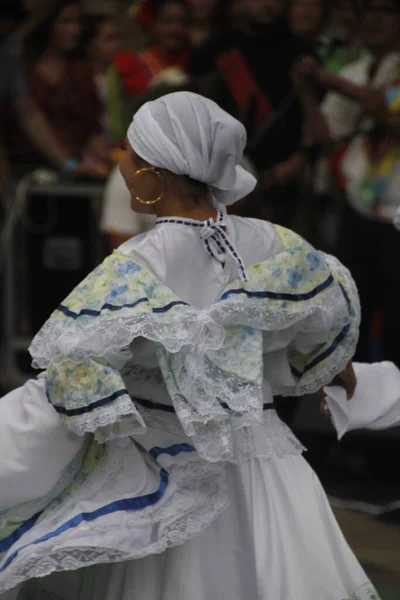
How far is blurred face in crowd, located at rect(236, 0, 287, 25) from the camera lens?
298 inches

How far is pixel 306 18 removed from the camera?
25.2 feet

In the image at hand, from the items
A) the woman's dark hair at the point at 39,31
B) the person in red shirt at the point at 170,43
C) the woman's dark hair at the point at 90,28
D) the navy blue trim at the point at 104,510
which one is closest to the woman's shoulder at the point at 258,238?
the navy blue trim at the point at 104,510

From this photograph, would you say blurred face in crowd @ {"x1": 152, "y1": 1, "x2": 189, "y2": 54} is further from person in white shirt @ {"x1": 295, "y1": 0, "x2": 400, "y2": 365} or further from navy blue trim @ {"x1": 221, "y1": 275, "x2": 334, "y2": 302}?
navy blue trim @ {"x1": 221, "y1": 275, "x2": 334, "y2": 302}

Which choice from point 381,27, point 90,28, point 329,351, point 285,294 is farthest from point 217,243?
point 90,28

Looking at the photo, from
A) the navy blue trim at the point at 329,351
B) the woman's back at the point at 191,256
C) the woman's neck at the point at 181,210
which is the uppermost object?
the woman's neck at the point at 181,210

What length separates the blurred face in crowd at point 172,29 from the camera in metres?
8.03

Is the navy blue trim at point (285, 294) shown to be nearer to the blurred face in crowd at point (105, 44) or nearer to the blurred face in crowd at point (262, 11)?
the blurred face in crowd at point (262, 11)

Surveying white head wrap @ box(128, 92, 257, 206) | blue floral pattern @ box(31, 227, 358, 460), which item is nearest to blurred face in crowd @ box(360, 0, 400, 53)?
white head wrap @ box(128, 92, 257, 206)

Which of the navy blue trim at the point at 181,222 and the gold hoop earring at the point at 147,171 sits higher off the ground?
the gold hoop earring at the point at 147,171

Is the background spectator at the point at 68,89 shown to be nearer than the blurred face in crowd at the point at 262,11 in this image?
No

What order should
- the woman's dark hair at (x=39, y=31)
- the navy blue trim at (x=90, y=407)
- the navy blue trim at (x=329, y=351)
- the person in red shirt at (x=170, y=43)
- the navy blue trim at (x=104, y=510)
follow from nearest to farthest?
the navy blue trim at (x=90, y=407) < the navy blue trim at (x=104, y=510) < the navy blue trim at (x=329, y=351) < the person in red shirt at (x=170, y=43) < the woman's dark hair at (x=39, y=31)

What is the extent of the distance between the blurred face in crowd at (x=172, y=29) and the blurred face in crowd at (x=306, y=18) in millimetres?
673

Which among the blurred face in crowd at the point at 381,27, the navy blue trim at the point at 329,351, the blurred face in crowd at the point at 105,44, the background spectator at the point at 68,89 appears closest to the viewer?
the navy blue trim at the point at 329,351

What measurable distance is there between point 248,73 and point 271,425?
12.1ft
